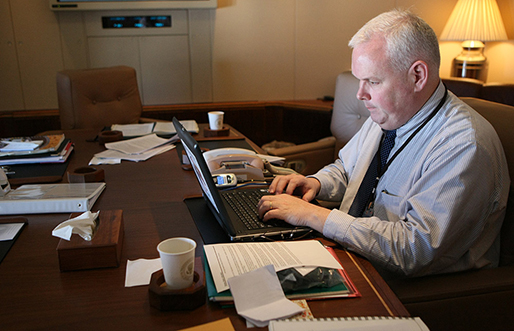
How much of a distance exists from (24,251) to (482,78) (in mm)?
4211

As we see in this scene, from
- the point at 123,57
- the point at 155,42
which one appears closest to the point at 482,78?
the point at 155,42

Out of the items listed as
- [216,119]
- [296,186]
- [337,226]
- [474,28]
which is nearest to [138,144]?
→ [216,119]

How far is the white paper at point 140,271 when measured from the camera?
0.90 meters

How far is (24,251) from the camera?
1.04 metres

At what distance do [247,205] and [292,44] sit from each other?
2.86 m

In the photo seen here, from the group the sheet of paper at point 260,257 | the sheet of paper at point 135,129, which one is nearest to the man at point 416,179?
the sheet of paper at point 260,257

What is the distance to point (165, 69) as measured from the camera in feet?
12.1

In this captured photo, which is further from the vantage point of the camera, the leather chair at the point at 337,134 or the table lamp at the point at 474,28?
the table lamp at the point at 474,28

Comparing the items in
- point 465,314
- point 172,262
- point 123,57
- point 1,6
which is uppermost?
point 1,6

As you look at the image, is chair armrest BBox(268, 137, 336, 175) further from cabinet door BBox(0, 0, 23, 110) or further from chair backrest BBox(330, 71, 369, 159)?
cabinet door BBox(0, 0, 23, 110)

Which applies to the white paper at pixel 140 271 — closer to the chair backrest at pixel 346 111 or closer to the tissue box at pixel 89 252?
the tissue box at pixel 89 252

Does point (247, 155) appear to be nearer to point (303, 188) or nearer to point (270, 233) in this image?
point (303, 188)

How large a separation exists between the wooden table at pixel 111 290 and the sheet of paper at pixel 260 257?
58mm

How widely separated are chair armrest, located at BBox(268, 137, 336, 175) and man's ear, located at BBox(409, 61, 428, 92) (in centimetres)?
124
